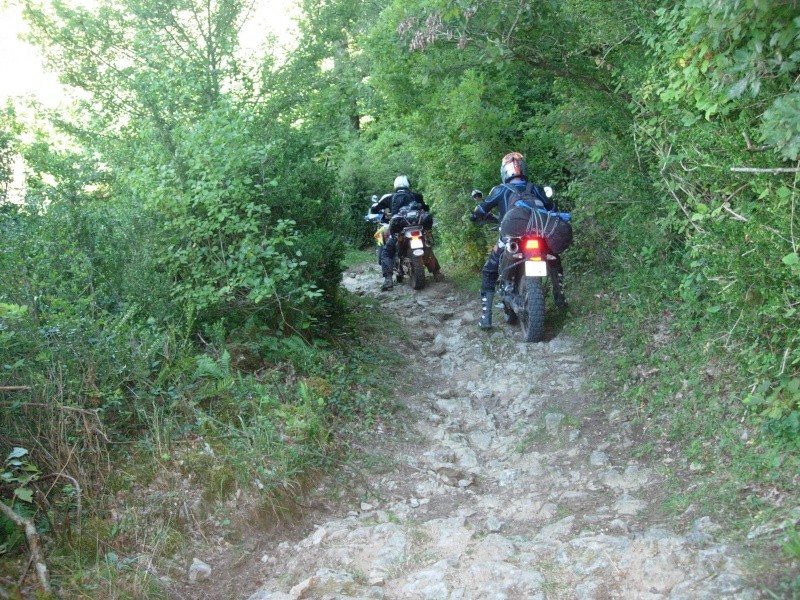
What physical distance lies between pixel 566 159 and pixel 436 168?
8.75ft

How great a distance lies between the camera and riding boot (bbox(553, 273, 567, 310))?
8.60 meters

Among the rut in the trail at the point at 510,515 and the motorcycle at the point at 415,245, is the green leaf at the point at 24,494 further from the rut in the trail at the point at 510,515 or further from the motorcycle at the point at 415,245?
the motorcycle at the point at 415,245

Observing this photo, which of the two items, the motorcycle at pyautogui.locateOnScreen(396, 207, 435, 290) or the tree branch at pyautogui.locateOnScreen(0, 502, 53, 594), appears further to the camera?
the motorcycle at pyautogui.locateOnScreen(396, 207, 435, 290)

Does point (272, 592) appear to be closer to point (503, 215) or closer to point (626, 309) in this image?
point (626, 309)

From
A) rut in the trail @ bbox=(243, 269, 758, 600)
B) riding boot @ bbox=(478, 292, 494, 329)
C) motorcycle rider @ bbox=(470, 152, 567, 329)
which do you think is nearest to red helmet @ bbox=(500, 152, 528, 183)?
motorcycle rider @ bbox=(470, 152, 567, 329)

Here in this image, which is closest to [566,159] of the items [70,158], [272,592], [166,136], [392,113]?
[392,113]

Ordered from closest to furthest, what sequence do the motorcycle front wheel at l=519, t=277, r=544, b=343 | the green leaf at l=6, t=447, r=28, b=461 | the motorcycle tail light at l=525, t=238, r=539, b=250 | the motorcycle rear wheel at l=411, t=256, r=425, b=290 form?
the green leaf at l=6, t=447, r=28, b=461
the motorcycle tail light at l=525, t=238, r=539, b=250
the motorcycle front wheel at l=519, t=277, r=544, b=343
the motorcycle rear wheel at l=411, t=256, r=425, b=290

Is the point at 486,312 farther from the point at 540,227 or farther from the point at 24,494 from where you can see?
the point at 24,494

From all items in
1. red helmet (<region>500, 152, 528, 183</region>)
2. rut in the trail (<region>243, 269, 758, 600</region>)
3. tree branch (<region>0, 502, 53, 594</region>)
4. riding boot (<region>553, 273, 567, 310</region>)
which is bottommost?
rut in the trail (<region>243, 269, 758, 600</region>)

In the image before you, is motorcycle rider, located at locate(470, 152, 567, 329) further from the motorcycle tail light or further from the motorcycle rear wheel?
the motorcycle rear wheel

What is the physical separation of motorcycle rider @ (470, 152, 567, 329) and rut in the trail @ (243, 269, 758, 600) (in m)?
0.84

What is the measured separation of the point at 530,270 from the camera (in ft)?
25.9

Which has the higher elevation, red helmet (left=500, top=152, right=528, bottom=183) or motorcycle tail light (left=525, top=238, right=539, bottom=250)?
red helmet (left=500, top=152, right=528, bottom=183)

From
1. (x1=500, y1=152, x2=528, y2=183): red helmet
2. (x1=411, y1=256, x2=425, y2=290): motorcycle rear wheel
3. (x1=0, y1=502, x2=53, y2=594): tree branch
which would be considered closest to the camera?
(x1=0, y1=502, x2=53, y2=594): tree branch
